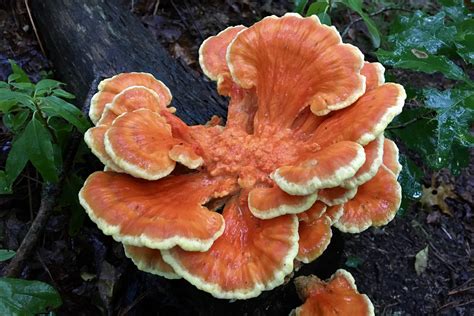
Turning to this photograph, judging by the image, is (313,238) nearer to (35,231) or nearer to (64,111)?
(64,111)

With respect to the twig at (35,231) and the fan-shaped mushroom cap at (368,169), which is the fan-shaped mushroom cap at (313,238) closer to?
the fan-shaped mushroom cap at (368,169)

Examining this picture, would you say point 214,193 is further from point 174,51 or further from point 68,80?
point 174,51

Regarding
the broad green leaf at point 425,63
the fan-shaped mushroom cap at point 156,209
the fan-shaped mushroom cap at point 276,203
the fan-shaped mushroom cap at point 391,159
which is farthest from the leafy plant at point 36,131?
the broad green leaf at point 425,63

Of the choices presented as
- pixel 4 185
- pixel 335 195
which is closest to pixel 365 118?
pixel 335 195

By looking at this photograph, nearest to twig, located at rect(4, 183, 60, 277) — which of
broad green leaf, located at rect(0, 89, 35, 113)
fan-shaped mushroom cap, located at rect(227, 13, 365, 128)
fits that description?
broad green leaf, located at rect(0, 89, 35, 113)

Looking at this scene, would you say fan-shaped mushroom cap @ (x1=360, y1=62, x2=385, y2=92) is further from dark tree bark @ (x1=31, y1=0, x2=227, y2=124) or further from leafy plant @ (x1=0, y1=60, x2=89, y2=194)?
leafy plant @ (x1=0, y1=60, x2=89, y2=194)

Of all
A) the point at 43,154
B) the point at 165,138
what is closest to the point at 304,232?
the point at 165,138
